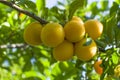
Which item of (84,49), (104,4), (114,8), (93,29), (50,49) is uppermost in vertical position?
(104,4)

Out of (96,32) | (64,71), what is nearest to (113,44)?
(96,32)

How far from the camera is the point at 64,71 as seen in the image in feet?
10.4

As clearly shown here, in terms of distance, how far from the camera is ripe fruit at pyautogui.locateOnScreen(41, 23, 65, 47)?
2096 mm

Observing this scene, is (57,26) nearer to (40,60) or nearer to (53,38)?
(53,38)

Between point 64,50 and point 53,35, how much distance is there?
0.11 m

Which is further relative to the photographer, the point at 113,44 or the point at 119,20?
the point at 119,20

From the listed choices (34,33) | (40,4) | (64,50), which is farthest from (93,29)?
(40,4)

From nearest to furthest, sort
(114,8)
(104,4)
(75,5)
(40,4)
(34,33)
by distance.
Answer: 1. (34,33)
2. (75,5)
3. (40,4)
4. (114,8)
5. (104,4)

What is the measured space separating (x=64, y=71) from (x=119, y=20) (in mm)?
795

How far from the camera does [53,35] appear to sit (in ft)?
6.90

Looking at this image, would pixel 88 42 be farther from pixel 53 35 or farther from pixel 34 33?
pixel 34 33

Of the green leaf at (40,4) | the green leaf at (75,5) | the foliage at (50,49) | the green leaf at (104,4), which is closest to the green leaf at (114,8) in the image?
the foliage at (50,49)

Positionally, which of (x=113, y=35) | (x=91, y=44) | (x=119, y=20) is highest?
(x=119, y=20)

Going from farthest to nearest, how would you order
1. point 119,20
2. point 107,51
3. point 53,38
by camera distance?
point 119,20 → point 107,51 → point 53,38
